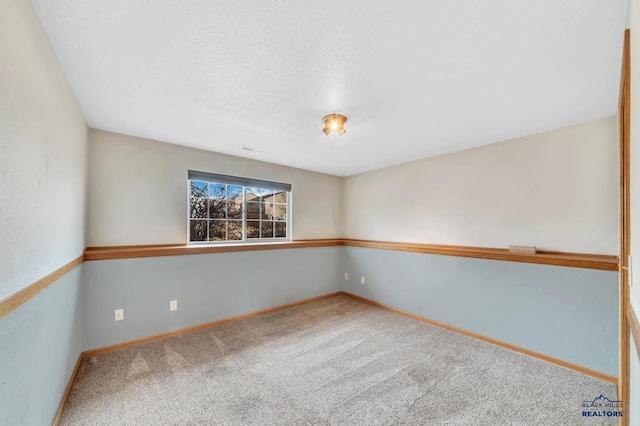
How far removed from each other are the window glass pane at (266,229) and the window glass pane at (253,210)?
15 cm

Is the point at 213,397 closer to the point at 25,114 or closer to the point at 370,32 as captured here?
the point at 25,114

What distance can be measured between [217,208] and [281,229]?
3.54ft

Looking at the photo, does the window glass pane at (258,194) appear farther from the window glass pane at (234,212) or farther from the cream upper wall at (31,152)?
the cream upper wall at (31,152)

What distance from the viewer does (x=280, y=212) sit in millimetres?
4148

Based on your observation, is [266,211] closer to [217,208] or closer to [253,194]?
[253,194]

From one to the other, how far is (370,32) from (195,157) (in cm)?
272

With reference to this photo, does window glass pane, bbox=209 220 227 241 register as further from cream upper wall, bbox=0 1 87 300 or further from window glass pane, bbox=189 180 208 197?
cream upper wall, bbox=0 1 87 300

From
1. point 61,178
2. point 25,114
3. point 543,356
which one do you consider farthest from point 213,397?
point 543,356

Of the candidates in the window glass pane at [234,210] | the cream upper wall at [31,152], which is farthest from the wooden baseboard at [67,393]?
the window glass pane at [234,210]

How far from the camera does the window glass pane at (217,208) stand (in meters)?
3.44

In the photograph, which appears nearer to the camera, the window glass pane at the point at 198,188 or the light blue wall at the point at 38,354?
the light blue wall at the point at 38,354

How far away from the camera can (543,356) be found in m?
2.43

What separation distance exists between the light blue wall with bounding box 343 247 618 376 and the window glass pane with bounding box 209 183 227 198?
261cm

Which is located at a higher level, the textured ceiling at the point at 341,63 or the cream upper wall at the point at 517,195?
the textured ceiling at the point at 341,63
